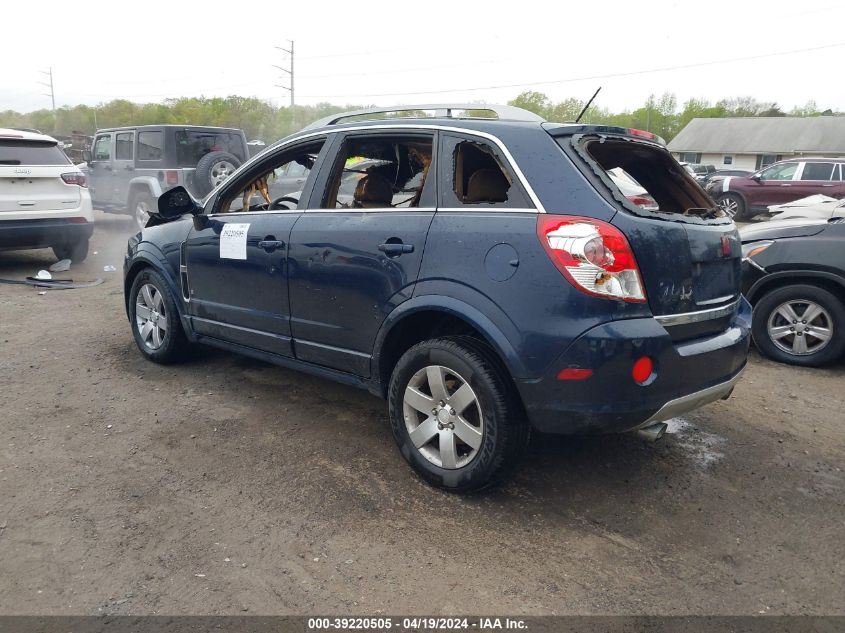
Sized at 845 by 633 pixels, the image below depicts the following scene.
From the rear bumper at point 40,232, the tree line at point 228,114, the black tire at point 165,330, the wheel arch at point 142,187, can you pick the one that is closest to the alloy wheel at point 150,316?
the black tire at point 165,330

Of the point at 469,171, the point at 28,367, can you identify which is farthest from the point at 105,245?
the point at 469,171

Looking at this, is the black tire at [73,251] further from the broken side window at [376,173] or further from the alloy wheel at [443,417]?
the alloy wheel at [443,417]

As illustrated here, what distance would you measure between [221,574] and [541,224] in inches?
75.5

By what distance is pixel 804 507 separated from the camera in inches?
126

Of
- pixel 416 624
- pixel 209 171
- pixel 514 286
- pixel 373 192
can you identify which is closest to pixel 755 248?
pixel 373 192

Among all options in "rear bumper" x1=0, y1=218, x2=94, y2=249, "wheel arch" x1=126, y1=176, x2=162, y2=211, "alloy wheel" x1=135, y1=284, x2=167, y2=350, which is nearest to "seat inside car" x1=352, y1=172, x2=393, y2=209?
"alloy wheel" x1=135, y1=284, x2=167, y2=350

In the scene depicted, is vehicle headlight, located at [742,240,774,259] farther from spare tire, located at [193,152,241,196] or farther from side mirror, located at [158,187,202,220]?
spare tire, located at [193,152,241,196]

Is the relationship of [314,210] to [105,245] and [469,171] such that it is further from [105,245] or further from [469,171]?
[105,245]

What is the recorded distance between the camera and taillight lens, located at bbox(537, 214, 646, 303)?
8.97ft

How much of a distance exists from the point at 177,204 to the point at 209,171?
718 centimetres

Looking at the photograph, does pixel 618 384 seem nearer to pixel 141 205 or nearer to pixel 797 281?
pixel 797 281

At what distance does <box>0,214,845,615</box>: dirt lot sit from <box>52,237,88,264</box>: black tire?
499cm

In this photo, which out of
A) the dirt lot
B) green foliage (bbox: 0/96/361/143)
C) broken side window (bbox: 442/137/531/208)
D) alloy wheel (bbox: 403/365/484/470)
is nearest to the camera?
the dirt lot

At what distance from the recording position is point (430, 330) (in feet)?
11.3
